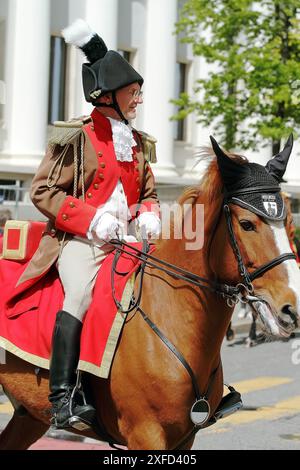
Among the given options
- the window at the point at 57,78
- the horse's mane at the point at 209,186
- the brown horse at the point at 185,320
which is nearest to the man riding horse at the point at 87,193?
the brown horse at the point at 185,320

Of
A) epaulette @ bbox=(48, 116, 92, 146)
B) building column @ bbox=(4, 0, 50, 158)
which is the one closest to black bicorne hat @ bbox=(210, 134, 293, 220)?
epaulette @ bbox=(48, 116, 92, 146)

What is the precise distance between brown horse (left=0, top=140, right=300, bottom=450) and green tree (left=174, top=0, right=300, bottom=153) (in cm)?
1643

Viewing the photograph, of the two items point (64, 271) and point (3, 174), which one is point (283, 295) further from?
point (3, 174)

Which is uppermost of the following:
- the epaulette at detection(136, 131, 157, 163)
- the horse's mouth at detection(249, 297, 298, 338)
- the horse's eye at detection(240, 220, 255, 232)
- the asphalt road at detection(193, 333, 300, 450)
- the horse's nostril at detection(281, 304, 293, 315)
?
the epaulette at detection(136, 131, 157, 163)

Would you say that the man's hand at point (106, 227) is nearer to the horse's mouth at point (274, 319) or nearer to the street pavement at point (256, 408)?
the horse's mouth at point (274, 319)

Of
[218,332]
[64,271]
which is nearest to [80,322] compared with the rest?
[64,271]

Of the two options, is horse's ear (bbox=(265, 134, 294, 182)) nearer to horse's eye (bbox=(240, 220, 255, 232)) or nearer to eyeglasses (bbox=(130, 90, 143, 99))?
horse's eye (bbox=(240, 220, 255, 232))

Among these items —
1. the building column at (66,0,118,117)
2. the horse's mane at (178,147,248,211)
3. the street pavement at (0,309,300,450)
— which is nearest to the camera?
the horse's mane at (178,147,248,211)

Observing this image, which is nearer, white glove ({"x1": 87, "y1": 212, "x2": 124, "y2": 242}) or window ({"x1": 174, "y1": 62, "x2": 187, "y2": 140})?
white glove ({"x1": 87, "y1": 212, "x2": 124, "y2": 242})

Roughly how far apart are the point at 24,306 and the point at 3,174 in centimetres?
1801

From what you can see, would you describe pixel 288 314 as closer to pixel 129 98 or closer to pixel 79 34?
pixel 129 98

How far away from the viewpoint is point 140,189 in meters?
5.88

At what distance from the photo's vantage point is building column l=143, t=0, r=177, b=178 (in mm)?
27156

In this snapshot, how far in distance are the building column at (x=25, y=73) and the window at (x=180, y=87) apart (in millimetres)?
6628
